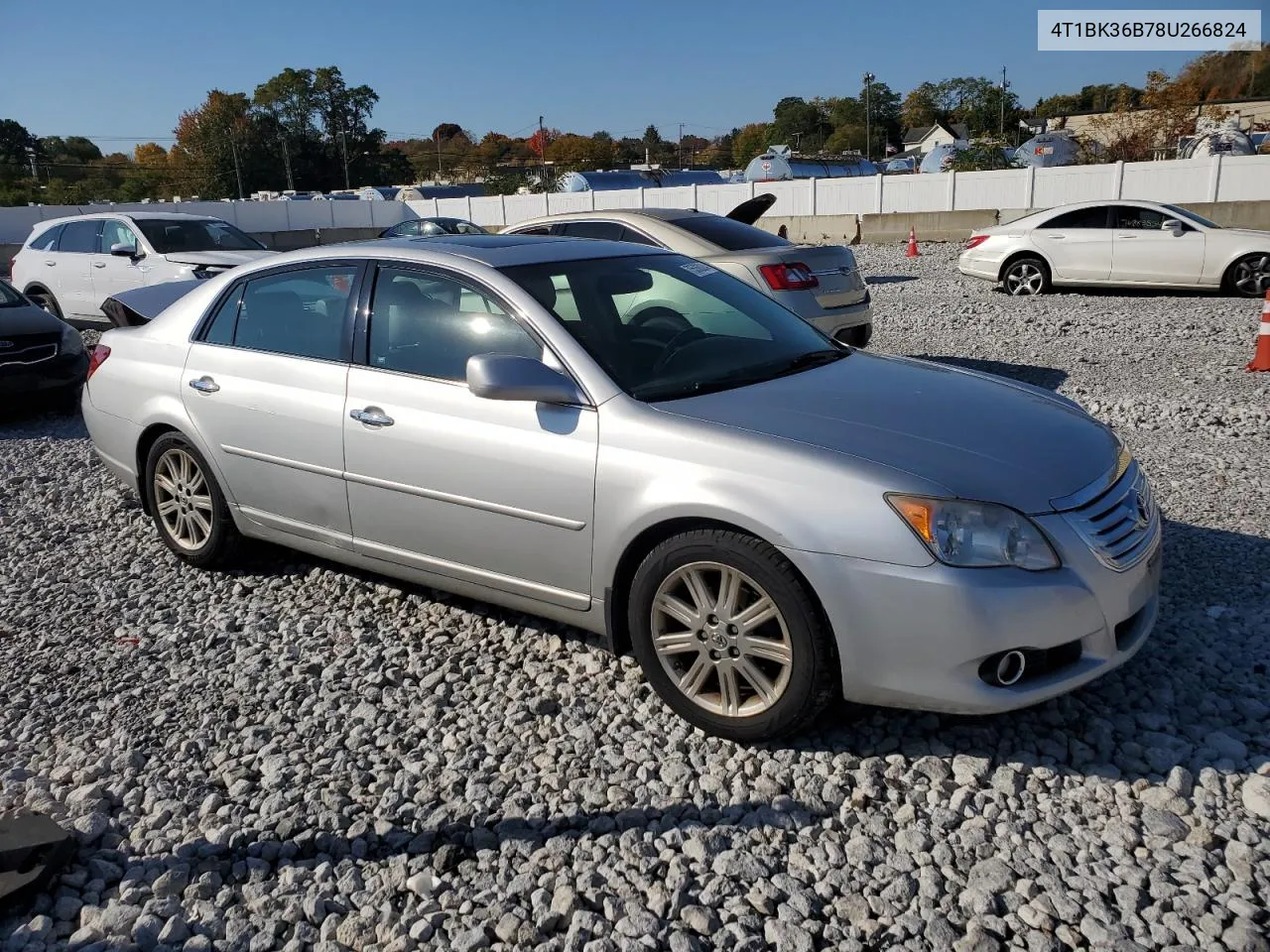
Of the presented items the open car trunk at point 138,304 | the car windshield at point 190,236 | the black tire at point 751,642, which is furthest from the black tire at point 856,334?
the car windshield at point 190,236

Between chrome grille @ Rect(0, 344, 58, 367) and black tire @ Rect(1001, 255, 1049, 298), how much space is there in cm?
1173

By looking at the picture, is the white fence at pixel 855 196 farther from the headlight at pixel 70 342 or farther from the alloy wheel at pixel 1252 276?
the alloy wheel at pixel 1252 276

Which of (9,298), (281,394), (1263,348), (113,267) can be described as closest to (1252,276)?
(1263,348)

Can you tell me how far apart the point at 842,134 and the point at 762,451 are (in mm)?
105852

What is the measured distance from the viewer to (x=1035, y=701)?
311 cm

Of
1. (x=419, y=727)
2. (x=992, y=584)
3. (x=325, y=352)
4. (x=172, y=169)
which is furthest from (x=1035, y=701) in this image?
(x=172, y=169)

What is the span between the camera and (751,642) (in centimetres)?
332

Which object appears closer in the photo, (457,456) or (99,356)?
(457,456)

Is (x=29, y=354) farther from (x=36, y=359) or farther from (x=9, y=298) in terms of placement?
(x=9, y=298)

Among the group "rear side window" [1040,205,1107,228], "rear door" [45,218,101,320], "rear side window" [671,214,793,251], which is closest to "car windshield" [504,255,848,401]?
"rear side window" [671,214,793,251]

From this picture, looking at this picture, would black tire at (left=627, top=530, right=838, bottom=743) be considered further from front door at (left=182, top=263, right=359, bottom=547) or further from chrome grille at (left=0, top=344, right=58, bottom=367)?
chrome grille at (left=0, top=344, right=58, bottom=367)

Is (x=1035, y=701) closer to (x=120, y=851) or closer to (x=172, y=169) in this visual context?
(x=120, y=851)

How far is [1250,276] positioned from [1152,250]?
1.19m

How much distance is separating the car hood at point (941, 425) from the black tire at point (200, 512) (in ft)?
8.29
